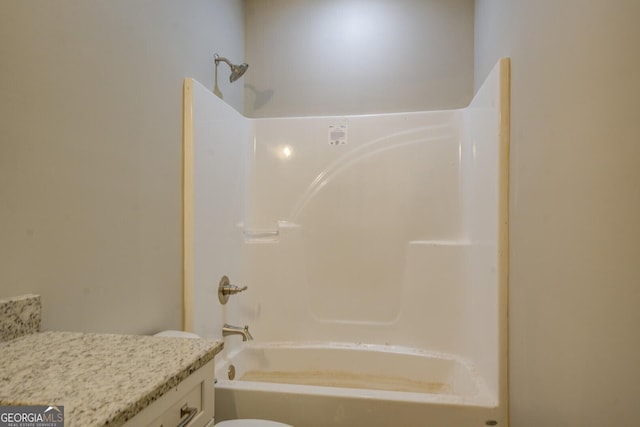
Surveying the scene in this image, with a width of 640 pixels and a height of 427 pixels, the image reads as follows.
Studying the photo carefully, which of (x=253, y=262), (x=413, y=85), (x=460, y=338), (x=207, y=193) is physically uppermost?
(x=413, y=85)

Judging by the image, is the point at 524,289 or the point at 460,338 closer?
the point at 524,289

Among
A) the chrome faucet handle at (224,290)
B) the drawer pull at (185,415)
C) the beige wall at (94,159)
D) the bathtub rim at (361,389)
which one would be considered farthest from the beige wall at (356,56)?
the drawer pull at (185,415)

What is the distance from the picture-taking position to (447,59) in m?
2.16

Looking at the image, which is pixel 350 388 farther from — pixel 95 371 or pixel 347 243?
pixel 95 371

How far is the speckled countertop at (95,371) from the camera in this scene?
51 cm

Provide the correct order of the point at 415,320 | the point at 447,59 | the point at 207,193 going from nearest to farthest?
the point at 207,193, the point at 415,320, the point at 447,59

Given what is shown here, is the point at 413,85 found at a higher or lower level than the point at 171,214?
higher

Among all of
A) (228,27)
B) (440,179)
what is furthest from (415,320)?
(228,27)

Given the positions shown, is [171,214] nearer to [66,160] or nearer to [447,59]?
[66,160]

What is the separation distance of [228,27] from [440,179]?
1582 millimetres

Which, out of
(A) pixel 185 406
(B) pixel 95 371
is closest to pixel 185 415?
(A) pixel 185 406

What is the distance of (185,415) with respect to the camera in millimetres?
707
